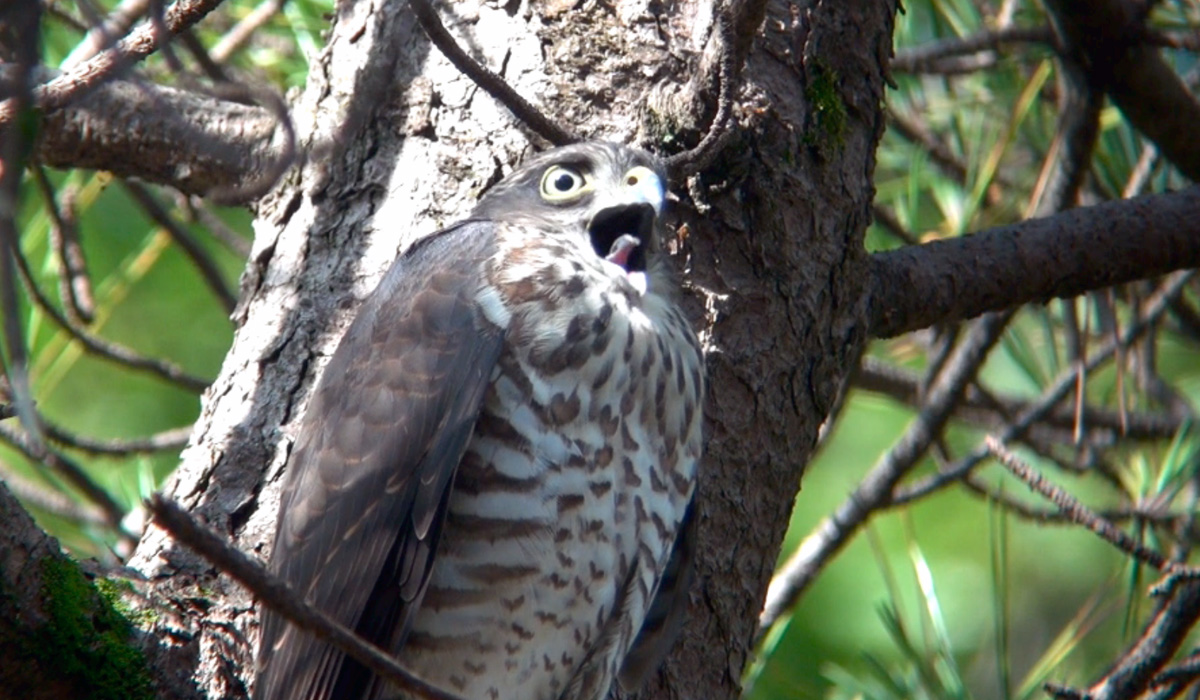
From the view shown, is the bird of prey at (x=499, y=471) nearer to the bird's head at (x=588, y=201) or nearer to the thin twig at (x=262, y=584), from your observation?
the bird's head at (x=588, y=201)

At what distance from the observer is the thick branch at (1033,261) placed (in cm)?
299

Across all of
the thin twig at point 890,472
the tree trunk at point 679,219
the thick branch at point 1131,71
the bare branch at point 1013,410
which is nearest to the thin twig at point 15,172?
the tree trunk at point 679,219

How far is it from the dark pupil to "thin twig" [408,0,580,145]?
0.24 ft

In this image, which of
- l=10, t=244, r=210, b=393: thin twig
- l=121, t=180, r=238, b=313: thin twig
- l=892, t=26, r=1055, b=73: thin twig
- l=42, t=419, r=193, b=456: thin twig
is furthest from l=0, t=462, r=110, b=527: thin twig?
l=892, t=26, r=1055, b=73: thin twig

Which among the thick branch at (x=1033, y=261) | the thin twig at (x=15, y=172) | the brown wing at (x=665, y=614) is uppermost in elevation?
the thin twig at (x=15, y=172)

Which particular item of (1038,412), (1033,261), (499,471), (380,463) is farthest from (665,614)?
(1038,412)

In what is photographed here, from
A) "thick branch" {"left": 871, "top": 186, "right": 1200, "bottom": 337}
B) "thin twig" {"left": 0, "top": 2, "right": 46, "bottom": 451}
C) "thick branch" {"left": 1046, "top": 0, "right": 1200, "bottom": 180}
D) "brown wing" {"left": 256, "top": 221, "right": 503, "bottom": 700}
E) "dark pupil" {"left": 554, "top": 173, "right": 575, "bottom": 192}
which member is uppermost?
"thin twig" {"left": 0, "top": 2, "right": 46, "bottom": 451}

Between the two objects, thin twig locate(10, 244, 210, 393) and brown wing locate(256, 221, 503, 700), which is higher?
brown wing locate(256, 221, 503, 700)

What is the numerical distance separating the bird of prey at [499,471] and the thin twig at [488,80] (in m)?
0.08

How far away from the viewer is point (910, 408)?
14.6ft

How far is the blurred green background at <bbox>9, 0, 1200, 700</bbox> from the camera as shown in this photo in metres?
3.88

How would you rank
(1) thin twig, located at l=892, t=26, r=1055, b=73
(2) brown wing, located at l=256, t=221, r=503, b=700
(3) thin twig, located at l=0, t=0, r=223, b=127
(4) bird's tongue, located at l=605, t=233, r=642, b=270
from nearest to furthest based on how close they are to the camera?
(3) thin twig, located at l=0, t=0, r=223, b=127, (2) brown wing, located at l=256, t=221, r=503, b=700, (4) bird's tongue, located at l=605, t=233, r=642, b=270, (1) thin twig, located at l=892, t=26, r=1055, b=73

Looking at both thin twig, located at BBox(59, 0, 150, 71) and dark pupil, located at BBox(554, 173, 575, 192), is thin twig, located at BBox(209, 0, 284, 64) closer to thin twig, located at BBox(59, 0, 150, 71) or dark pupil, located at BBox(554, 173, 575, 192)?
thin twig, located at BBox(59, 0, 150, 71)

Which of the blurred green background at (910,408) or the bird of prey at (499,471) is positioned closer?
the bird of prey at (499,471)
